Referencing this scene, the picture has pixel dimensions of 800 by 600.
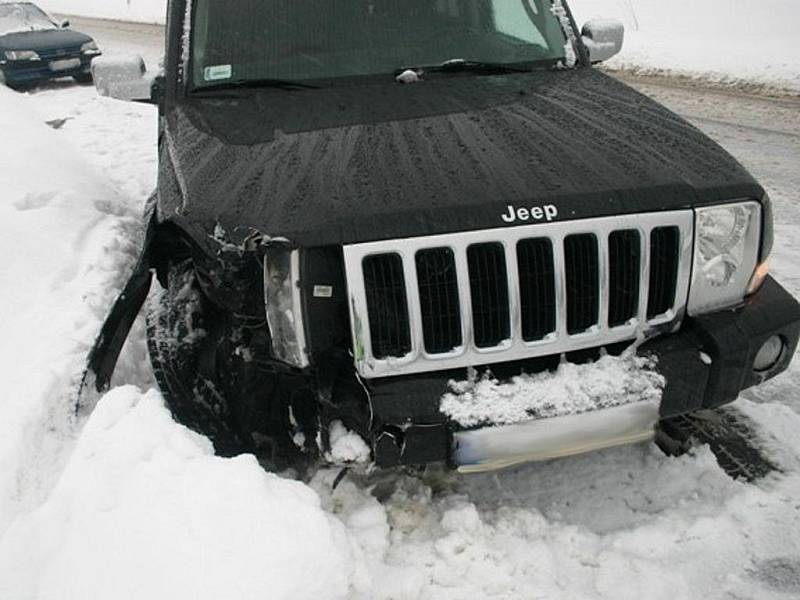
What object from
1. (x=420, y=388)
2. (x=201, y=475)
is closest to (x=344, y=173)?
(x=420, y=388)

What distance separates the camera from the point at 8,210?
423 centimetres

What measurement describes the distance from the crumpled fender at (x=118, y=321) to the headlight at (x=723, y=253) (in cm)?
194

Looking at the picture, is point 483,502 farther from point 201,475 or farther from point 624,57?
point 624,57

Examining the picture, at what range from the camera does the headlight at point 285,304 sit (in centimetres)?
220

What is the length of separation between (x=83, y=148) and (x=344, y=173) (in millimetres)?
5837

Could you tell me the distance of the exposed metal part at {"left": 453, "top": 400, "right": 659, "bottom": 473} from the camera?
2156 mm

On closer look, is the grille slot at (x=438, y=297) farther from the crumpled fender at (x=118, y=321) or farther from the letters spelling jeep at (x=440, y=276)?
the crumpled fender at (x=118, y=321)

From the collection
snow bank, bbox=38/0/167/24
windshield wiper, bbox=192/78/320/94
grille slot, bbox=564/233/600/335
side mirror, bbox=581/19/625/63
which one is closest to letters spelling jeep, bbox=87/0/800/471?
grille slot, bbox=564/233/600/335

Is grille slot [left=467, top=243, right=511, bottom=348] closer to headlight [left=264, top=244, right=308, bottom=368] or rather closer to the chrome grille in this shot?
the chrome grille

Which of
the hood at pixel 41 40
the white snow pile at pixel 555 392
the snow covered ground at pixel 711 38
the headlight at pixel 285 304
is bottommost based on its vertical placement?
the hood at pixel 41 40

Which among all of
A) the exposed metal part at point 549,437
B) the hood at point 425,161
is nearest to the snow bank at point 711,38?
the hood at point 425,161

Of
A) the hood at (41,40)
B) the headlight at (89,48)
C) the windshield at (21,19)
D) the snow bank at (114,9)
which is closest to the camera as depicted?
the hood at (41,40)

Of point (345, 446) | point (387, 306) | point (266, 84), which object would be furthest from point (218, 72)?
point (345, 446)

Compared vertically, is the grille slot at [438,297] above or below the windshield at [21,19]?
above
